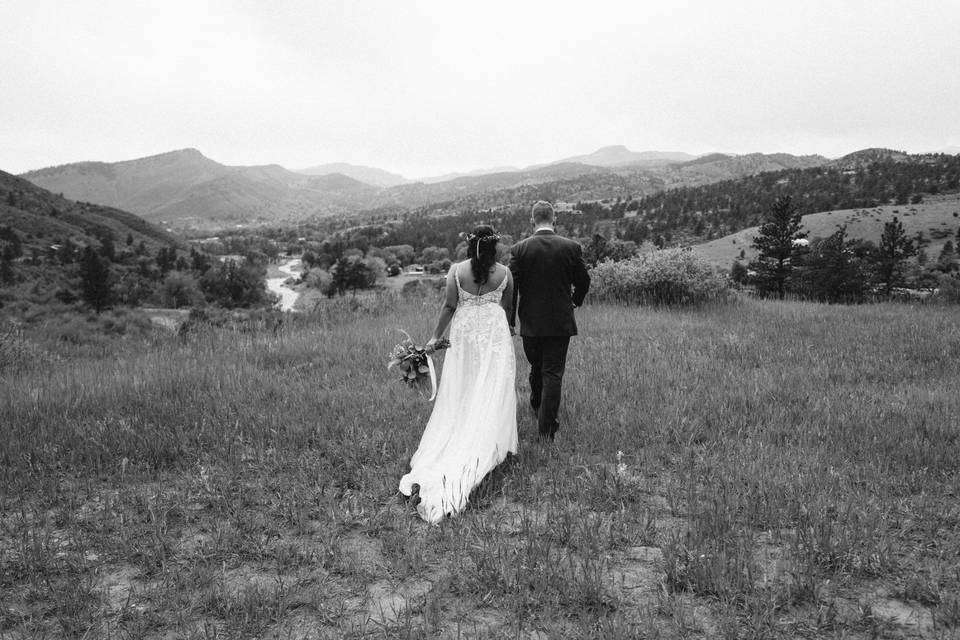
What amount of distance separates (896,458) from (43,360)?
568 inches

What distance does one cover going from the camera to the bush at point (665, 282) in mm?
16031

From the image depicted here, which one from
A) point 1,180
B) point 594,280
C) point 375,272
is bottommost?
point 375,272

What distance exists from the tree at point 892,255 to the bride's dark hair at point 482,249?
4869cm

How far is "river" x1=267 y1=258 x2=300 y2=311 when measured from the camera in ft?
303

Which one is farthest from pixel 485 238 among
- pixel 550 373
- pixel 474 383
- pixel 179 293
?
pixel 179 293

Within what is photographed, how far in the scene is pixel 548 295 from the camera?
581 cm

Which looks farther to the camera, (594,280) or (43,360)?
(594,280)

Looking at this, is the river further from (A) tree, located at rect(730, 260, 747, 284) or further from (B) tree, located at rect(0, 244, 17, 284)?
(A) tree, located at rect(730, 260, 747, 284)

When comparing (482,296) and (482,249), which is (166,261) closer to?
(482,296)

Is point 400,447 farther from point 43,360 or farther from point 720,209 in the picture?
point 720,209

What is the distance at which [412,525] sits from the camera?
4355 mm

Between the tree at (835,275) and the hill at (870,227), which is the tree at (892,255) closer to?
the hill at (870,227)

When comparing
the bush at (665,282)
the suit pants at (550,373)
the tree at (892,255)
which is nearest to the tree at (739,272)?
the tree at (892,255)

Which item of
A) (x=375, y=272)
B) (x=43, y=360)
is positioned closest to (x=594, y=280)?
(x=43, y=360)
